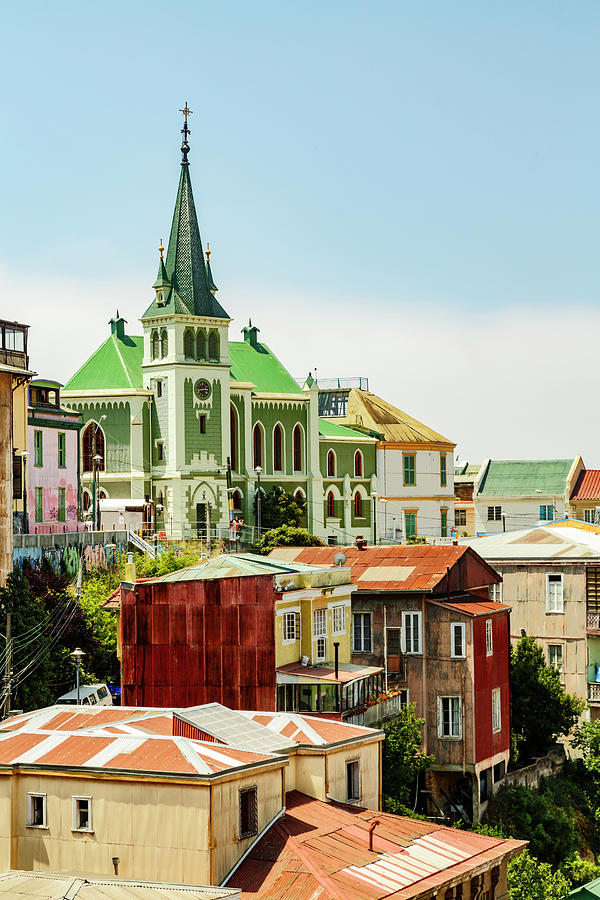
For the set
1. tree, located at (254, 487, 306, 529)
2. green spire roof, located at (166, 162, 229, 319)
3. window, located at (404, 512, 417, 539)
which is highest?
green spire roof, located at (166, 162, 229, 319)

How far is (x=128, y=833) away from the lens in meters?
27.1

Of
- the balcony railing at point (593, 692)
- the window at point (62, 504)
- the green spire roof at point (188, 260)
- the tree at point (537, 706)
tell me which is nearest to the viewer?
the tree at point (537, 706)

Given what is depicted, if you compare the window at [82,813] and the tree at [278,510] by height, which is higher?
the tree at [278,510]

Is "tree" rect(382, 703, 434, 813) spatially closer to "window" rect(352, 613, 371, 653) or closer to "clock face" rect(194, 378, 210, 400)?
"window" rect(352, 613, 371, 653)

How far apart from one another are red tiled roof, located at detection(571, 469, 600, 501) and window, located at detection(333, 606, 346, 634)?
65230 millimetres

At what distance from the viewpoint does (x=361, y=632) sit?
46719mm

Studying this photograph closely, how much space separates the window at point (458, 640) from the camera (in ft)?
149

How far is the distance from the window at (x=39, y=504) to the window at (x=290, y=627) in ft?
Answer: 69.9

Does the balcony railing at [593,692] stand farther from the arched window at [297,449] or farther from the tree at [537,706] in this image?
the arched window at [297,449]

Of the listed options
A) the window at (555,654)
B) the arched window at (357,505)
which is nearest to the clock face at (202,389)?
the arched window at (357,505)

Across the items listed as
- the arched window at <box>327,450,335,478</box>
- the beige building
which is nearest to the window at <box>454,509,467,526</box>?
the arched window at <box>327,450,335,478</box>

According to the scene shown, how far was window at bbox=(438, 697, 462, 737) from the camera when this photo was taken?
45.2 meters

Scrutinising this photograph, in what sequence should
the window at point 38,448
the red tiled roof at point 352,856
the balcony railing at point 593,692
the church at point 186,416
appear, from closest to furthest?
the red tiled roof at point 352,856 → the balcony railing at point 593,692 → the window at point 38,448 → the church at point 186,416

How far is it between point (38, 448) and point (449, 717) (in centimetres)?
2307
